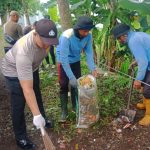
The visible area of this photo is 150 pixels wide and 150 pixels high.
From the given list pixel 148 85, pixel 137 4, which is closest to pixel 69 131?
pixel 148 85

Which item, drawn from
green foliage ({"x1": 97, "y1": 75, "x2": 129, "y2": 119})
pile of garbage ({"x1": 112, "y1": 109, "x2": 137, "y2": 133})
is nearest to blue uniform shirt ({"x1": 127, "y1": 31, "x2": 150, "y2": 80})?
pile of garbage ({"x1": 112, "y1": 109, "x2": 137, "y2": 133})

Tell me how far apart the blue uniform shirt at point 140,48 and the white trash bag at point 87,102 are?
2.25 ft

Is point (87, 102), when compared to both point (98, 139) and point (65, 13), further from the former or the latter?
point (65, 13)

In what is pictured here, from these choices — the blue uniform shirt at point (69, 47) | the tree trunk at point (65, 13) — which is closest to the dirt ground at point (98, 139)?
the blue uniform shirt at point (69, 47)

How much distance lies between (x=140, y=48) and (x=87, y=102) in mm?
1033

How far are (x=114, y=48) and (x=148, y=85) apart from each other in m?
2.19

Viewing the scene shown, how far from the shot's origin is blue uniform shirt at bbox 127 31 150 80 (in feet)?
13.3

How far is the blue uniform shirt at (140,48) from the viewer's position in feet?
13.3

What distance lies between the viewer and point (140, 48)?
404 centimetres

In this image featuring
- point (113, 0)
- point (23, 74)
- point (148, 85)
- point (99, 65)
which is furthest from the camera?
point (99, 65)

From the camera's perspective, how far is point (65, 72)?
443 centimetres

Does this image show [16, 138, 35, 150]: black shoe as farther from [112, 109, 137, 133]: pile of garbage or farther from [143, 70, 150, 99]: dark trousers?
[143, 70, 150, 99]: dark trousers

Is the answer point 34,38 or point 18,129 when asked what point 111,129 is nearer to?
point 18,129

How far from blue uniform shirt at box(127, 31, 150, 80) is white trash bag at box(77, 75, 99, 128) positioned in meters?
0.69
